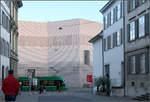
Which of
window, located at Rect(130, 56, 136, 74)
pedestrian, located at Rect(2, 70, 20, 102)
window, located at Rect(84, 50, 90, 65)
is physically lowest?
pedestrian, located at Rect(2, 70, 20, 102)

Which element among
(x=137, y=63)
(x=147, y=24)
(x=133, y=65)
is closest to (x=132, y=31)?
(x=133, y=65)

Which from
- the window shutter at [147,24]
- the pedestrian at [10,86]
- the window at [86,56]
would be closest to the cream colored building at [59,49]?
the window at [86,56]

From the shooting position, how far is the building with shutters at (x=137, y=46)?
1253 inches

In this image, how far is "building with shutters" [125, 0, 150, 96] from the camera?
3183 cm

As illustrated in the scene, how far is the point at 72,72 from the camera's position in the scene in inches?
3430

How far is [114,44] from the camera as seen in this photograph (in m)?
43.9

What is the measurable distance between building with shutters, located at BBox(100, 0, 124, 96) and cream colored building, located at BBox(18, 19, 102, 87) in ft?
121

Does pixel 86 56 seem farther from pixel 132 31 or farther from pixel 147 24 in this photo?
pixel 147 24

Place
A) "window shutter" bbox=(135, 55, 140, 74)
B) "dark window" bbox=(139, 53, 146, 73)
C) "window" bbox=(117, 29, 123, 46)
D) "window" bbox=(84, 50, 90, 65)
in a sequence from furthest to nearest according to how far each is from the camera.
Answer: "window" bbox=(84, 50, 90, 65), "window" bbox=(117, 29, 123, 46), "window shutter" bbox=(135, 55, 140, 74), "dark window" bbox=(139, 53, 146, 73)

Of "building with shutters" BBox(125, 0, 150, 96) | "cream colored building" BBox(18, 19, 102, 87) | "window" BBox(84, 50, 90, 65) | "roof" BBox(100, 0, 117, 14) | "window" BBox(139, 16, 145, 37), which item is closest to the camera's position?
"building with shutters" BBox(125, 0, 150, 96)

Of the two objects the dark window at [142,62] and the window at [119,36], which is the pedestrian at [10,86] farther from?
the window at [119,36]

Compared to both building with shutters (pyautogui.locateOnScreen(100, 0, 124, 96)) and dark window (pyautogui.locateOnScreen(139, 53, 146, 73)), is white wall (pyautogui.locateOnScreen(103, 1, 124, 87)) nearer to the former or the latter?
building with shutters (pyautogui.locateOnScreen(100, 0, 124, 96))

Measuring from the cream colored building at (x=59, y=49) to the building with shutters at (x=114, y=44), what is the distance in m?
36.8

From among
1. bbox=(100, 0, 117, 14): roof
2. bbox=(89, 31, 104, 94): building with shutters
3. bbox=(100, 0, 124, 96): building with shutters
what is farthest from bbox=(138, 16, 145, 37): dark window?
bbox=(89, 31, 104, 94): building with shutters
